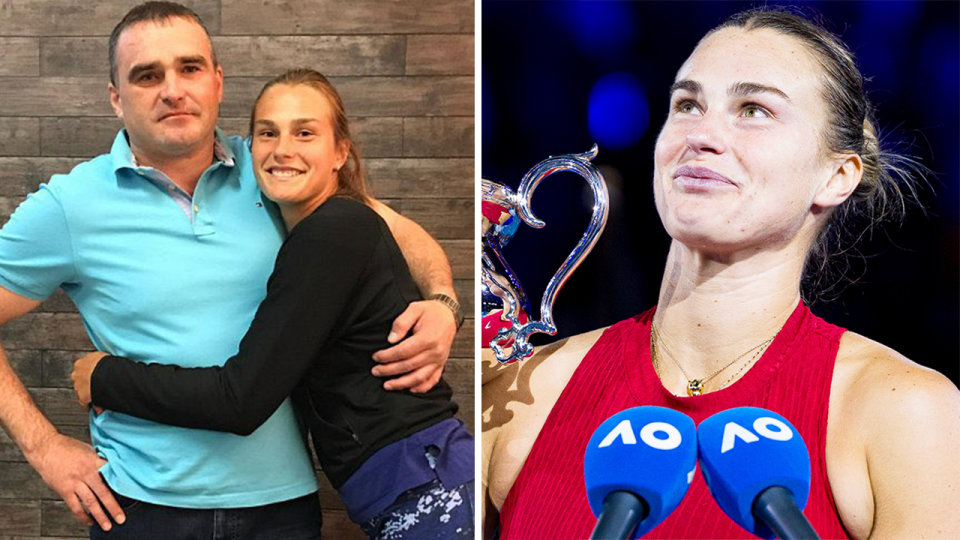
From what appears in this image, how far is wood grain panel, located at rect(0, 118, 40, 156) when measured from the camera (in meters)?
2.19

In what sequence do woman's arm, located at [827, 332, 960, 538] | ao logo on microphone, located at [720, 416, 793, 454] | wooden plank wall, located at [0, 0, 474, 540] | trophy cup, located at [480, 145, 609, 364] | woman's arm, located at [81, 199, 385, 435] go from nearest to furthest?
ao logo on microphone, located at [720, 416, 793, 454], woman's arm, located at [827, 332, 960, 538], trophy cup, located at [480, 145, 609, 364], woman's arm, located at [81, 199, 385, 435], wooden plank wall, located at [0, 0, 474, 540]

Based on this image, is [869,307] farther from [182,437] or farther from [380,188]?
[182,437]

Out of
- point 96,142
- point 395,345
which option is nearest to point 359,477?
point 395,345

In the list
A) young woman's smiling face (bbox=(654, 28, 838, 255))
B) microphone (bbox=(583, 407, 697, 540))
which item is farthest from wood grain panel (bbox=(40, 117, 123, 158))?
microphone (bbox=(583, 407, 697, 540))

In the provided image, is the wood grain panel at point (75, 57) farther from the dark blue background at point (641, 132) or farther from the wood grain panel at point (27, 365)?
the dark blue background at point (641, 132)

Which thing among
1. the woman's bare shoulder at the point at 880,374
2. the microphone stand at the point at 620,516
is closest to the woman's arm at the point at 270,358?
the woman's bare shoulder at the point at 880,374

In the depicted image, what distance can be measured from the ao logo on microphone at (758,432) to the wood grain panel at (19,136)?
163 cm

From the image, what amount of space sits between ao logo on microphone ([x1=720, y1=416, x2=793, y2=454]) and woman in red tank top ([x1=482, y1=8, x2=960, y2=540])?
19.9 inches

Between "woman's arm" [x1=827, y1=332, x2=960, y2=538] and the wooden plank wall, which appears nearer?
"woman's arm" [x1=827, y1=332, x2=960, y2=538]

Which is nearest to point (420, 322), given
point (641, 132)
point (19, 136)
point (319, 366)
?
point (319, 366)

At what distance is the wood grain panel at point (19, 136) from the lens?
219 centimetres

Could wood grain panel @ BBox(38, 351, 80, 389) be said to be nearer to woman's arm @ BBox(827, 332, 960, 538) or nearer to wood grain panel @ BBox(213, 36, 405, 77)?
wood grain panel @ BBox(213, 36, 405, 77)

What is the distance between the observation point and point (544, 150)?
77.2 inches

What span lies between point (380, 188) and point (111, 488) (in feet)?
2.68
